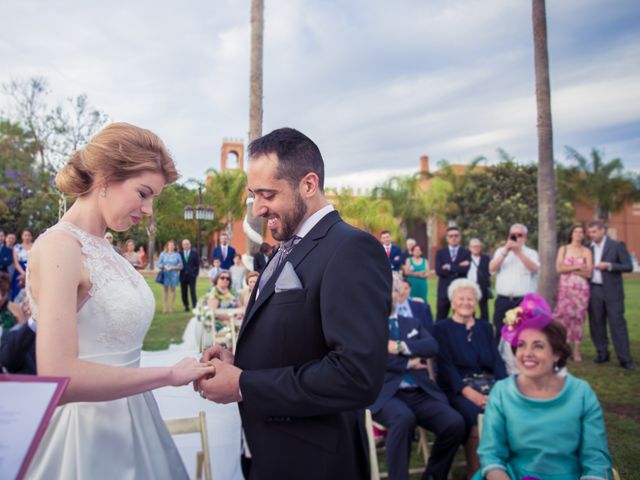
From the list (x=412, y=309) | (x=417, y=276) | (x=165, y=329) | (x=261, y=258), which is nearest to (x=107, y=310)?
(x=412, y=309)

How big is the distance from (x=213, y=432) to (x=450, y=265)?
230 inches

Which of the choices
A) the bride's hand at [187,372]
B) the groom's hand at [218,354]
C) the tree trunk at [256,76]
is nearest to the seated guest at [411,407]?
the groom's hand at [218,354]

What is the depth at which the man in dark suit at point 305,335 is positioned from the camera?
1.53 meters

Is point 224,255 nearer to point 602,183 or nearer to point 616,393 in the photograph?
point 616,393

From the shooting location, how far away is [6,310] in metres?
5.77

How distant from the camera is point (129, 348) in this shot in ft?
6.58

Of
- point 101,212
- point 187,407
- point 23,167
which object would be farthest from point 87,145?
point 23,167

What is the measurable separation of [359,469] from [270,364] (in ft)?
1.80

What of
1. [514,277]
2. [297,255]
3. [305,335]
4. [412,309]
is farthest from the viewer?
[514,277]

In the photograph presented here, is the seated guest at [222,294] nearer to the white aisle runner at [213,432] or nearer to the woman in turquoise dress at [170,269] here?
the white aisle runner at [213,432]

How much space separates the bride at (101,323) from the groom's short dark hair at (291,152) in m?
0.53

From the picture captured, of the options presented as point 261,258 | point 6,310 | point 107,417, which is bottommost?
point 107,417

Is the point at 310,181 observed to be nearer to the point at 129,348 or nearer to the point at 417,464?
the point at 129,348

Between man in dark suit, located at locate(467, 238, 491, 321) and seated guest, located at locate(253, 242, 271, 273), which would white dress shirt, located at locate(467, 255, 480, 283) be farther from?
seated guest, located at locate(253, 242, 271, 273)
